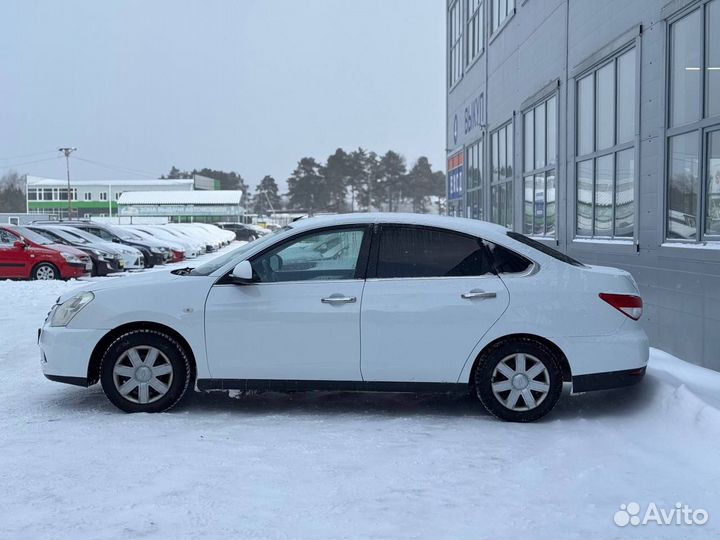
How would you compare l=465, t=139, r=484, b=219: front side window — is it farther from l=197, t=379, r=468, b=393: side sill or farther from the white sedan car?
l=197, t=379, r=468, b=393: side sill

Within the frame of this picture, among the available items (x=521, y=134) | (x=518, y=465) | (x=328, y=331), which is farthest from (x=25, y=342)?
(x=521, y=134)

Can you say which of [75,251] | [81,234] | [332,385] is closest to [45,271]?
[75,251]

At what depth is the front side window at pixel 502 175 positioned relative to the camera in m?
17.8

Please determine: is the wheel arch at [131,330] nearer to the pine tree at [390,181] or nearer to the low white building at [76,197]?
the pine tree at [390,181]

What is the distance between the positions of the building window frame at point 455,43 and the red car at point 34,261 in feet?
43.8

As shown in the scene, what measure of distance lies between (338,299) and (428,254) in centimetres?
77

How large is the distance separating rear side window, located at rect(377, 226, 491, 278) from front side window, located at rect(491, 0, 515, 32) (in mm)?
11896

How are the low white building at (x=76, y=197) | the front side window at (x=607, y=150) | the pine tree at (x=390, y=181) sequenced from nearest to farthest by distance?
the front side window at (x=607, y=150), the pine tree at (x=390, y=181), the low white building at (x=76, y=197)

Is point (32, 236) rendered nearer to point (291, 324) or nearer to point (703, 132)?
point (291, 324)

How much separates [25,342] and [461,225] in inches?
245

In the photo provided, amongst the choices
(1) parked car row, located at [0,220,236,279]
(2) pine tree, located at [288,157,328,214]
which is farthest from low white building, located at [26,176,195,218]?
(1) parked car row, located at [0,220,236,279]

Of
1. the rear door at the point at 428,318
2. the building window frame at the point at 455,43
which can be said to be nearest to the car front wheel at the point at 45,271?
the building window frame at the point at 455,43

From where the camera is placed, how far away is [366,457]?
496 cm

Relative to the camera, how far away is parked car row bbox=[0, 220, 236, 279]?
18.7 m
